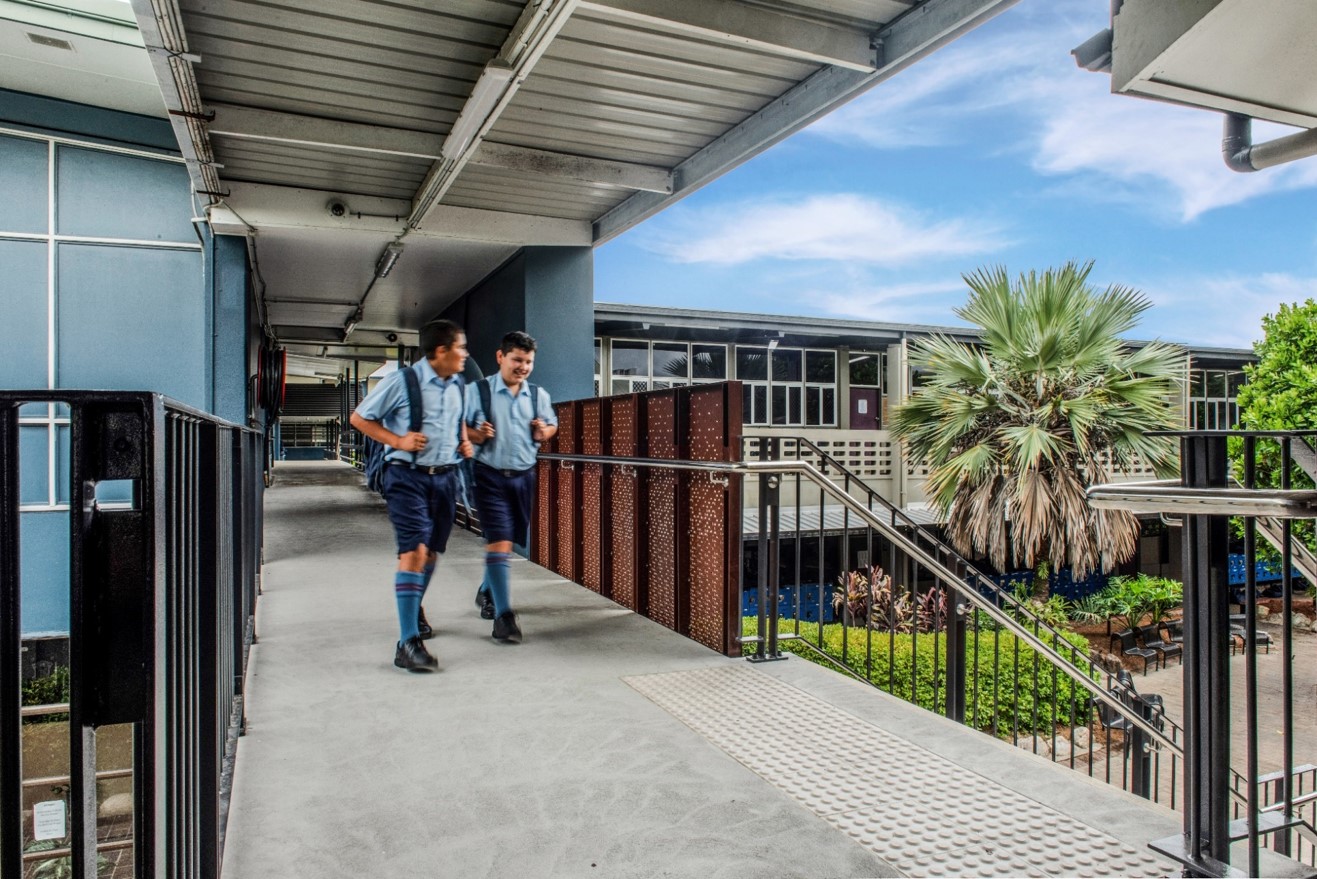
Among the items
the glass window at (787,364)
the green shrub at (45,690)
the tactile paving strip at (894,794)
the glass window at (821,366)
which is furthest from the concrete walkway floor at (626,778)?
the glass window at (821,366)

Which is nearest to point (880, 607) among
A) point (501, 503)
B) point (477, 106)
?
point (501, 503)

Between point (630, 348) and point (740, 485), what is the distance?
46.8 feet

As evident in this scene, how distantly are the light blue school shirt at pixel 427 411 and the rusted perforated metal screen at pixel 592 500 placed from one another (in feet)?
6.39

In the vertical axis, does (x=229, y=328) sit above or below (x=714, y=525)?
above

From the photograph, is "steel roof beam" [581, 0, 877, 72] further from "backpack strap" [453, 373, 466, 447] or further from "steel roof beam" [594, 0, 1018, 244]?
"backpack strap" [453, 373, 466, 447]

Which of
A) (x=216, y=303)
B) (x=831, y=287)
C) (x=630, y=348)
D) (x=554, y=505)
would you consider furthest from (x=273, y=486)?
(x=831, y=287)

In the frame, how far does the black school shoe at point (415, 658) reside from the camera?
3.90m

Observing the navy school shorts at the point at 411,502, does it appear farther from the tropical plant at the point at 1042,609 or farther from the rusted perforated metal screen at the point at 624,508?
the tropical plant at the point at 1042,609

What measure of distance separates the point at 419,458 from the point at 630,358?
47.3 feet

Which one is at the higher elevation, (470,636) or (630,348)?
(630,348)

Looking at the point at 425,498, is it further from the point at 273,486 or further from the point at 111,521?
the point at 273,486

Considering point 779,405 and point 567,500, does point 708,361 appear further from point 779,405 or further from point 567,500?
point 567,500

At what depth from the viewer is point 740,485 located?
4.19 metres

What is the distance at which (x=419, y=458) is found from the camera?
4.03m
